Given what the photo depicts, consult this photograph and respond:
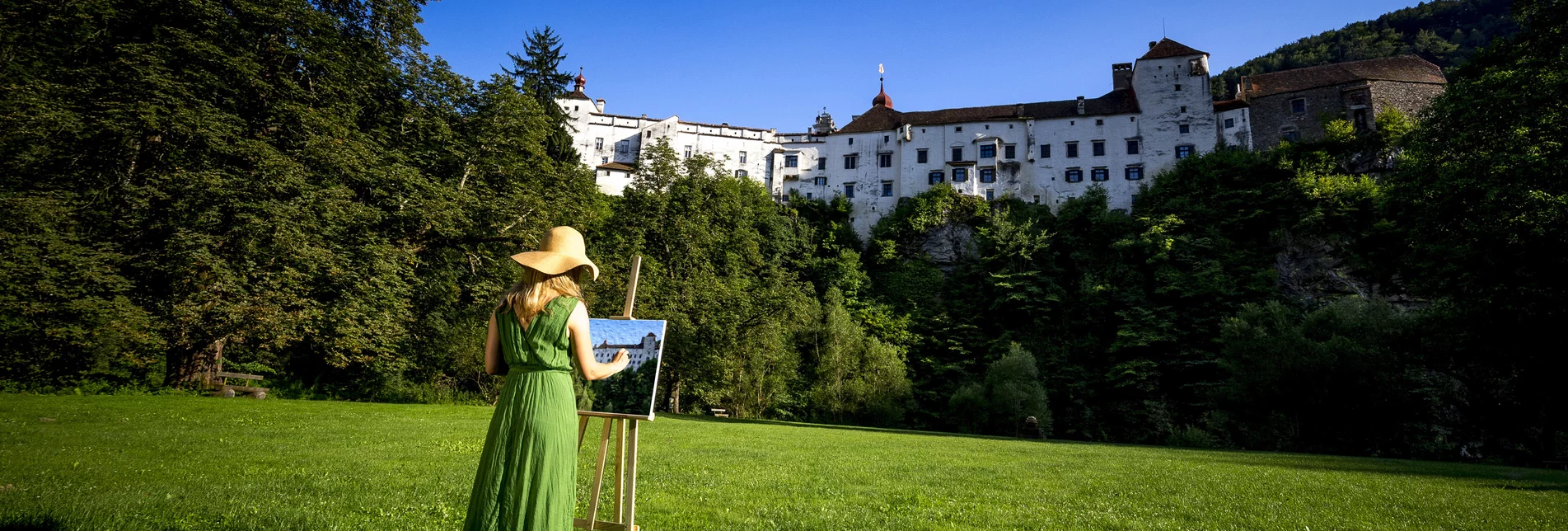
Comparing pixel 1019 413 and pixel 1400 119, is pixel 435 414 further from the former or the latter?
pixel 1400 119

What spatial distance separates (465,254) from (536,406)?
25589 millimetres

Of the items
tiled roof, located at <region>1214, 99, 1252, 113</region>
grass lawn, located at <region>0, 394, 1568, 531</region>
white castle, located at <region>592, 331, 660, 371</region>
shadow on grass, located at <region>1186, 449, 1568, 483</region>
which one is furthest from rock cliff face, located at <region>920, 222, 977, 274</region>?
white castle, located at <region>592, 331, 660, 371</region>

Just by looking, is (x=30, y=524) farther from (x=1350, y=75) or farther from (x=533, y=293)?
(x=1350, y=75)

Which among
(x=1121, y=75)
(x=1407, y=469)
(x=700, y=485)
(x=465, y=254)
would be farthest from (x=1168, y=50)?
(x=700, y=485)

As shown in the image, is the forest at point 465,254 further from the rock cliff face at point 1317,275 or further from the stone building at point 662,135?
the stone building at point 662,135

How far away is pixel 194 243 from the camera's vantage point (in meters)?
19.9

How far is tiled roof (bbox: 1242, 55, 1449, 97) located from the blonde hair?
268 ft

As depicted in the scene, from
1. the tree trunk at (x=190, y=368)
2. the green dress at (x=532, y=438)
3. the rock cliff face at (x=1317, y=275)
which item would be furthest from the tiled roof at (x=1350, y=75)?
the tree trunk at (x=190, y=368)

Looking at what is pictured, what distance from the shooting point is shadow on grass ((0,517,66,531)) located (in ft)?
17.2

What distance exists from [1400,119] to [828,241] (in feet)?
161

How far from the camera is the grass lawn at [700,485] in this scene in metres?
6.73

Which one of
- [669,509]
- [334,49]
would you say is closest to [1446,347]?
[669,509]

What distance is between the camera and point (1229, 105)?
70.6 m

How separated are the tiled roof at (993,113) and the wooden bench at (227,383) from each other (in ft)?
215
